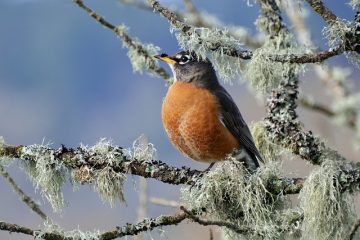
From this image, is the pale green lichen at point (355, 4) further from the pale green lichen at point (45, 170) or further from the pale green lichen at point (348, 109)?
the pale green lichen at point (45, 170)

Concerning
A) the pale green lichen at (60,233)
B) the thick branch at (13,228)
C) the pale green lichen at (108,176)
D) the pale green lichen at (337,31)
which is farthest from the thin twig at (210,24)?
the thick branch at (13,228)

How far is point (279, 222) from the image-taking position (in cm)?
306

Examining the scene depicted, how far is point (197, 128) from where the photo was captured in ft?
12.1

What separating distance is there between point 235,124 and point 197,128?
0.23m

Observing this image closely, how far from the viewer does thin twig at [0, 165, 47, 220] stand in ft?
9.52

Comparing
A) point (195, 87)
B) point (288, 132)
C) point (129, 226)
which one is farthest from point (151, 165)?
point (195, 87)

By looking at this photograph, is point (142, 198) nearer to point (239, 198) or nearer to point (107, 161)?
point (107, 161)

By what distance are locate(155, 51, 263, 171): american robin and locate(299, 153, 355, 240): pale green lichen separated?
2.19 feet

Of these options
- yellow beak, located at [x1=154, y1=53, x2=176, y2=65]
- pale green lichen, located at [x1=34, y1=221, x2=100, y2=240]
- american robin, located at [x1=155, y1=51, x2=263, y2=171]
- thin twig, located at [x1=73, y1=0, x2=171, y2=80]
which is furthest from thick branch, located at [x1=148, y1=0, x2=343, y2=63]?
pale green lichen, located at [x1=34, y1=221, x2=100, y2=240]

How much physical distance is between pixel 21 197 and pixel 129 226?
459 mm

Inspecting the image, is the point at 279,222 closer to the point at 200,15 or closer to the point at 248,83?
the point at 248,83

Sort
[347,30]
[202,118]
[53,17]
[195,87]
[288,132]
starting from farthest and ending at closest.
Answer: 1. [53,17]
2. [195,87]
3. [202,118]
4. [288,132]
5. [347,30]

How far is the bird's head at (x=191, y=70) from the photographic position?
4066 mm

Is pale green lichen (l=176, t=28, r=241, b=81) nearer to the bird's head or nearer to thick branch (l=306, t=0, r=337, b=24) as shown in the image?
thick branch (l=306, t=0, r=337, b=24)
